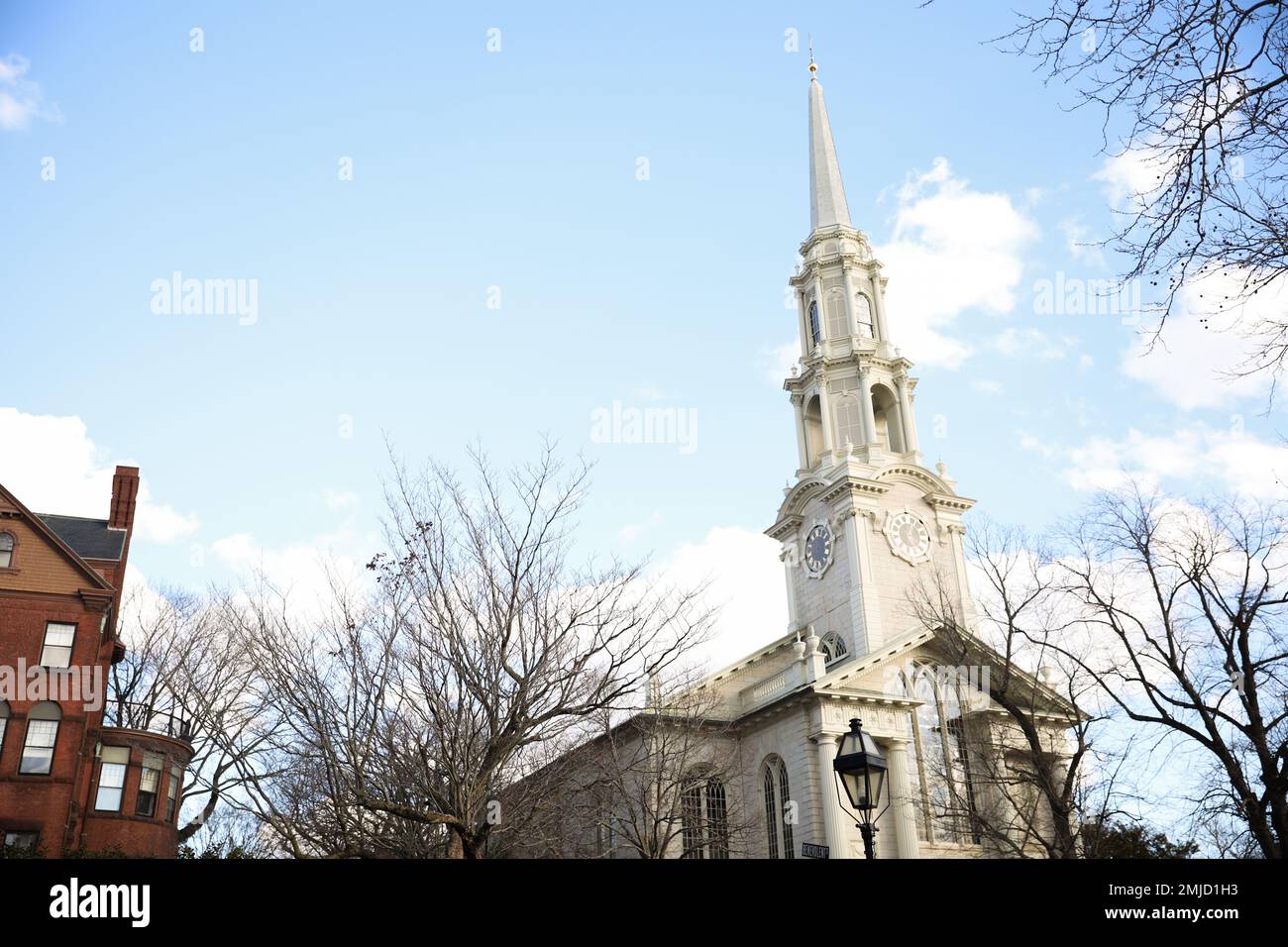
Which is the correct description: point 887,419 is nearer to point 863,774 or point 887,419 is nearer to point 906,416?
point 906,416

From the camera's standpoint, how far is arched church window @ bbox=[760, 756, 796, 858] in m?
36.0

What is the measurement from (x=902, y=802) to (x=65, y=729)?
87.6ft

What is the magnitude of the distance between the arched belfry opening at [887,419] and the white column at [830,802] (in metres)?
16.9

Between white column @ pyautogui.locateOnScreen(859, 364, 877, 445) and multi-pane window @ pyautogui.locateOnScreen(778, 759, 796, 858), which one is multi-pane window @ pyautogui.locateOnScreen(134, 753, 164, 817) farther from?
white column @ pyautogui.locateOnScreen(859, 364, 877, 445)

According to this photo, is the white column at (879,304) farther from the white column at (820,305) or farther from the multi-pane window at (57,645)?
the multi-pane window at (57,645)

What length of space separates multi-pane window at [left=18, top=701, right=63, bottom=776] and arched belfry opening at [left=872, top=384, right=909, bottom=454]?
34002 millimetres

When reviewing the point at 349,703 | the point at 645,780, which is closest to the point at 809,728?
the point at 645,780

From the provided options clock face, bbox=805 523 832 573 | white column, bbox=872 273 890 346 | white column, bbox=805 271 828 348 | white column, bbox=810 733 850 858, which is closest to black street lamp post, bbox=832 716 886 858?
white column, bbox=810 733 850 858

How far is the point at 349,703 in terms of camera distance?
64.3ft
